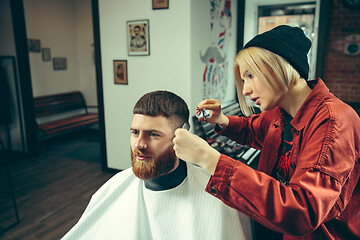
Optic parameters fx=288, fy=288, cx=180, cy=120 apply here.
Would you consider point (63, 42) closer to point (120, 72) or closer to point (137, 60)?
point (120, 72)

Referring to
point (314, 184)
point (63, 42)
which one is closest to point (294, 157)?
point (314, 184)

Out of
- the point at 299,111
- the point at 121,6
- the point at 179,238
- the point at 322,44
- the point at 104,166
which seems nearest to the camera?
the point at 299,111

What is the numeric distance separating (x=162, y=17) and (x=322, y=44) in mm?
2605

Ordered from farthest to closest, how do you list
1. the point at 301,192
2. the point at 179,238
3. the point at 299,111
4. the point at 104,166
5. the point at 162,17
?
the point at 104,166
the point at 162,17
the point at 179,238
the point at 299,111
the point at 301,192

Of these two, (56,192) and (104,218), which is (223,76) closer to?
(56,192)

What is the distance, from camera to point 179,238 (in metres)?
1.16

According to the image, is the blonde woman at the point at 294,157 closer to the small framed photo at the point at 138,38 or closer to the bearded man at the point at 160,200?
the bearded man at the point at 160,200

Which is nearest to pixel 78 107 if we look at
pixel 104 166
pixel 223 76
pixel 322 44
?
pixel 104 166

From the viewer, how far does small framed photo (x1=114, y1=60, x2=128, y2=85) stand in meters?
3.06

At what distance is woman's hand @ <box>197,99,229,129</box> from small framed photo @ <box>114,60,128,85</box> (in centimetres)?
187

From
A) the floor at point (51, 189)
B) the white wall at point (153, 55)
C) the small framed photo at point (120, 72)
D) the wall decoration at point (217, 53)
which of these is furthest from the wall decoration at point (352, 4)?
the floor at point (51, 189)

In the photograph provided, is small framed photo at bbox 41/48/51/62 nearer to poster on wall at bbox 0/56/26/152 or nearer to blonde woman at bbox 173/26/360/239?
poster on wall at bbox 0/56/26/152

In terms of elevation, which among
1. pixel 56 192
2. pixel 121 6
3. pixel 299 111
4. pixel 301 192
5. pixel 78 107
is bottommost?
pixel 56 192

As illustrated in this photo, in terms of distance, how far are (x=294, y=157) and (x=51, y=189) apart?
9.22 feet
